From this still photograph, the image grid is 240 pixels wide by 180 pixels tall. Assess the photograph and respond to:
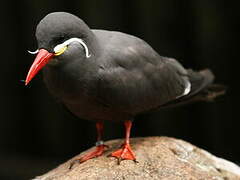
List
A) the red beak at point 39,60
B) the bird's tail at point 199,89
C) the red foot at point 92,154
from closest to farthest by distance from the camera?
the red beak at point 39,60 < the red foot at point 92,154 < the bird's tail at point 199,89

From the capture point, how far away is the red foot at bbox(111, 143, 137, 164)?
3822mm

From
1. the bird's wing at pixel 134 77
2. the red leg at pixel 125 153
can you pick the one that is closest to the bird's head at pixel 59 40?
the bird's wing at pixel 134 77

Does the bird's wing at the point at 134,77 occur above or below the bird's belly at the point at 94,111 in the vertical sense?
above

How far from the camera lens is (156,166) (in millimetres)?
3801

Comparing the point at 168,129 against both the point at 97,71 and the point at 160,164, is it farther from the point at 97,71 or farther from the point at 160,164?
the point at 97,71

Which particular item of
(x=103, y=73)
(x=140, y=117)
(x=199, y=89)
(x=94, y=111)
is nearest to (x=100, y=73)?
(x=103, y=73)

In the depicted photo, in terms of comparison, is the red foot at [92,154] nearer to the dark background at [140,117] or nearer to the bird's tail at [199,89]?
the bird's tail at [199,89]

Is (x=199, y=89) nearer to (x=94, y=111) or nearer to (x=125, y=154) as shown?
(x=125, y=154)

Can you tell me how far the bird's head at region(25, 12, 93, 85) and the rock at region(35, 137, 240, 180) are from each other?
89cm

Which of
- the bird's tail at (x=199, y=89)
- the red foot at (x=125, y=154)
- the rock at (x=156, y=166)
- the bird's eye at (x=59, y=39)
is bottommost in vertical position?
the rock at (x=156, y=166)

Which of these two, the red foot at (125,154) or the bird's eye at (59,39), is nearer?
the bird's eye at (59,39)

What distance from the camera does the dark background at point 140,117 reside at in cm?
571

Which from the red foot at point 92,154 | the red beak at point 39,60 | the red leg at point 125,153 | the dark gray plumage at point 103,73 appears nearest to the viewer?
the red beak at point 39,60

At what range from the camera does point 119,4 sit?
18.8 ft
